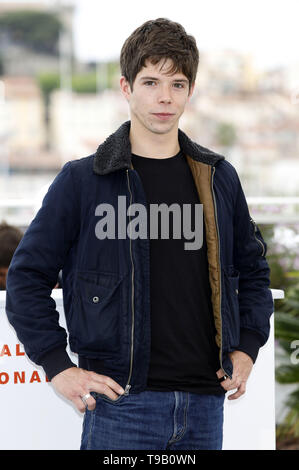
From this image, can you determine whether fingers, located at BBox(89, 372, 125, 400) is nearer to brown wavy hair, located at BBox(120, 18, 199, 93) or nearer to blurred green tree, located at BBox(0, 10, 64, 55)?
brown wavy hair, located at BBox(120, 18, 199, 93)

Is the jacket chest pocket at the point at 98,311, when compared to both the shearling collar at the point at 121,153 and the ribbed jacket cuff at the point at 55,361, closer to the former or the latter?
the ribbed jacket cuff at the point at 55,361

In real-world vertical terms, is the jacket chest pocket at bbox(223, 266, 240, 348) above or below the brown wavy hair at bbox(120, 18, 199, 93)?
below

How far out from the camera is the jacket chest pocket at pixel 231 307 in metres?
1.72

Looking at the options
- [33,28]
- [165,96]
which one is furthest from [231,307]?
[33,28]

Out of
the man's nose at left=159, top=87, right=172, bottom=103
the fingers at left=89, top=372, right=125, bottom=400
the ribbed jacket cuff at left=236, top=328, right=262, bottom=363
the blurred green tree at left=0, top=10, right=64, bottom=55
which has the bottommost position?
the fingers at left=89, top=372, right=125, bottom=400

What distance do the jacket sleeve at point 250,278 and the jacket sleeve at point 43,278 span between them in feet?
1.48

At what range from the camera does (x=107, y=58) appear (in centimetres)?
7269

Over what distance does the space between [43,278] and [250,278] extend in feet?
1.79

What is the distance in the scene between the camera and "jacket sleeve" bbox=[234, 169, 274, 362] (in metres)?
1.84

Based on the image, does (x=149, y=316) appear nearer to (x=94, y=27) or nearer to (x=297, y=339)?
(x=297, y=339)

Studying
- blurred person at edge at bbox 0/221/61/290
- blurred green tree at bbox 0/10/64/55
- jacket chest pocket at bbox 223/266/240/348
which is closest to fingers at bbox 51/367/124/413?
jacket chest pocket at bbox 223/266/240/348

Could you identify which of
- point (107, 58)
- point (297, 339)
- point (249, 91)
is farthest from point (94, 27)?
point (297, 339)

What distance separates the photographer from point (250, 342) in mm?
1827
